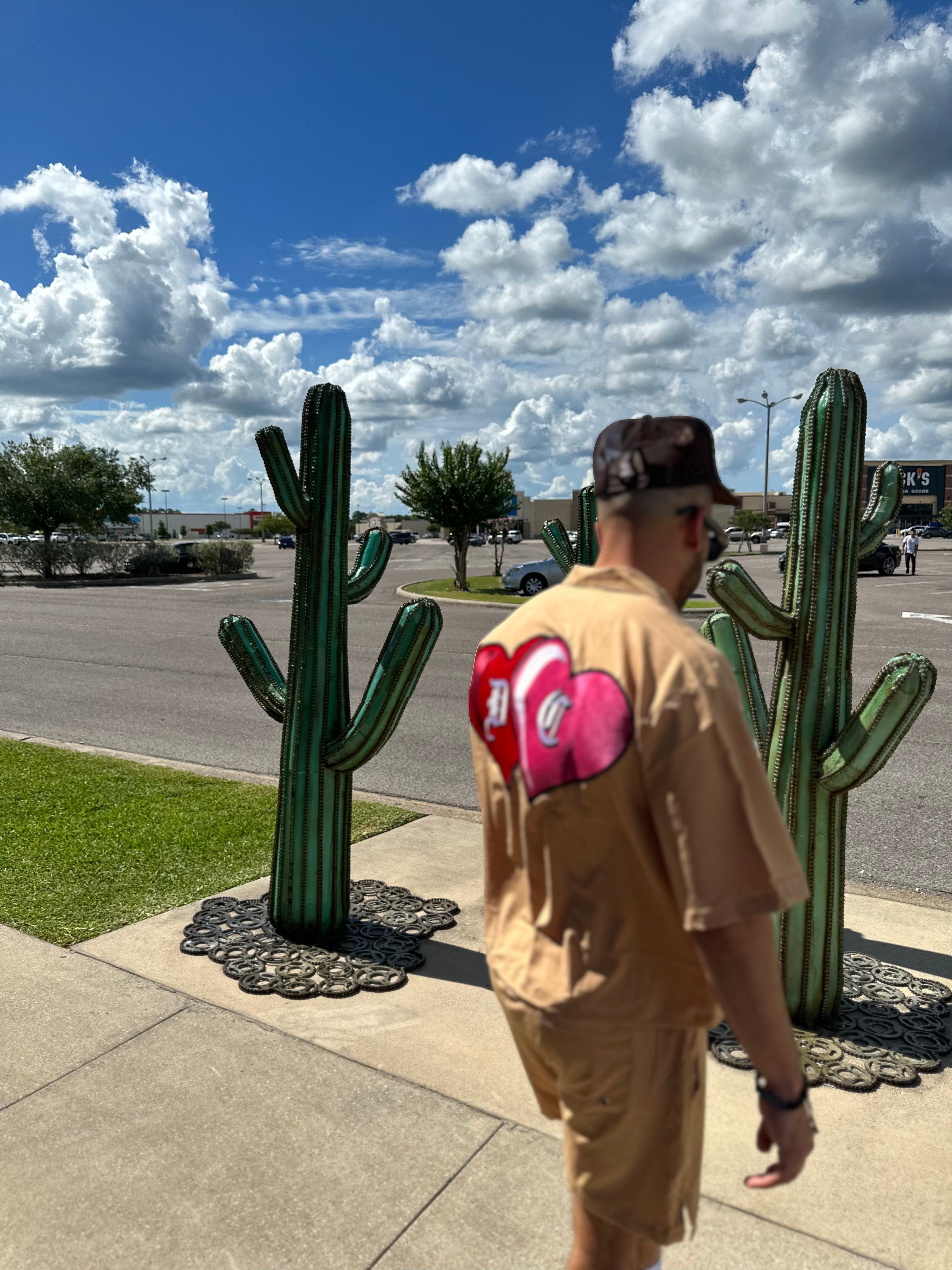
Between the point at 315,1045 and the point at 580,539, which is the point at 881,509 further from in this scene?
the point at 315,1045

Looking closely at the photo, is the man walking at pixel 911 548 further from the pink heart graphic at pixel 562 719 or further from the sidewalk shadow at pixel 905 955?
the pink heart graphic at pixel 562 719

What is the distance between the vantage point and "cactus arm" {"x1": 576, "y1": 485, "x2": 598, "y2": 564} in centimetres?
389

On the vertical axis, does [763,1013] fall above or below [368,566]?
below

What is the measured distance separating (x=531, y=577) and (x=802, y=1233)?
2280 cm

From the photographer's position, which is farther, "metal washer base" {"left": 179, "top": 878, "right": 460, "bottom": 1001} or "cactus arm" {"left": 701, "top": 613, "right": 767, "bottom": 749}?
"metal washer base" {"left": 179, "top": 878, "right": 460, "bottom": 1001}

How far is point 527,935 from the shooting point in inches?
67.5

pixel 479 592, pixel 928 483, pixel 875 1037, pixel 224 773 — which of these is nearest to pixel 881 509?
pixel 875 1037

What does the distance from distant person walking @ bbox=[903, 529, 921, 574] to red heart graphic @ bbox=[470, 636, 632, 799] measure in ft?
111

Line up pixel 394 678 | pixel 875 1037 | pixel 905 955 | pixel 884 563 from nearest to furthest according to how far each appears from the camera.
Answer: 1. pixel 875 1037
2. pixel 394 678
3. pixel 905 955
4. pixel 884 563

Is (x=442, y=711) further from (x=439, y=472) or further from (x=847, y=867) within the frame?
(x=439, y=472)

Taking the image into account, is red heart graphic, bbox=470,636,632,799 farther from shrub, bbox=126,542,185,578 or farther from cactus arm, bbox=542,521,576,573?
shrub, bbox=126,542,185,578

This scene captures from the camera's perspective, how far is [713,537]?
1.77 metres

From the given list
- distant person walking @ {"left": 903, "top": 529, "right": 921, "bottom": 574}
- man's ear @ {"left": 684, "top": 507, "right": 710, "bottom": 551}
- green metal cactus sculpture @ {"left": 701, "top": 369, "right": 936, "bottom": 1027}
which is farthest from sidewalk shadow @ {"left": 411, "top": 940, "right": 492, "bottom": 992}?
distant person walking @ {"left": 903, "top": 529, "right": 921, "bottom": 574}

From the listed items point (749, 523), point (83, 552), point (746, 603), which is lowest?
point (83, 552)
